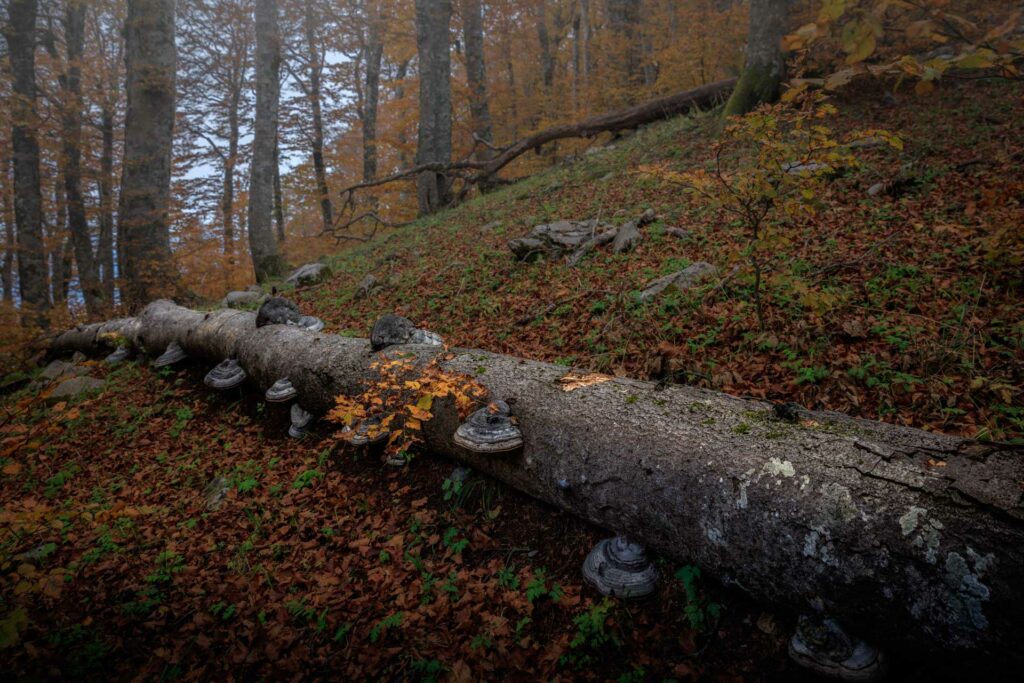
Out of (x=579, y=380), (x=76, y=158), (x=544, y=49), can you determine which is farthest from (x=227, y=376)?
(x=544, y=49)

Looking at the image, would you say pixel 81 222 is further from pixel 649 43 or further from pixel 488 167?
pixel 649 43

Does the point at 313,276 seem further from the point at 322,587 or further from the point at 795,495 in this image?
the point at 795,495

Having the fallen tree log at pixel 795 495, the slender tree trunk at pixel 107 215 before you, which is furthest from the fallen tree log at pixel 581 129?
the fallen tree log at pixel 795 495

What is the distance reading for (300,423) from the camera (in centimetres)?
461

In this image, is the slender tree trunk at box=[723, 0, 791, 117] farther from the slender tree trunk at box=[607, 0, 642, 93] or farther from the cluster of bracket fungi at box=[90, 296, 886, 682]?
the cluster of bracket fungi at box=[90, 296, 886, 682]

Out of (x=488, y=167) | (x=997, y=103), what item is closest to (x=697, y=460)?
(x=997, y=103)

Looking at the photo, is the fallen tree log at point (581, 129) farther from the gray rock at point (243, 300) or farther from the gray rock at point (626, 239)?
the gray rock at point (626, 239)

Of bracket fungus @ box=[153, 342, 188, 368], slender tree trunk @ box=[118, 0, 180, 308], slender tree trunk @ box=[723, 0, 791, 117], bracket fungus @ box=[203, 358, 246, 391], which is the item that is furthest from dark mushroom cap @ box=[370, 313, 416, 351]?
slender tree trunk @ box=[118, 0, 180, 308]

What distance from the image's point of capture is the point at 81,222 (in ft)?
46.2

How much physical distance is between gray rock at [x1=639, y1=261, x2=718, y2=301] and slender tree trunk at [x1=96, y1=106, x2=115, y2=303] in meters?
12.4

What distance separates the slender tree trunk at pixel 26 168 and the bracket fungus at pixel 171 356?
277 inches

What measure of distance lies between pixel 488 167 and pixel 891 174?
31.5 ft

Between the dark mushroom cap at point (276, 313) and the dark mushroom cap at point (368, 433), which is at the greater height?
the dark mushroom cap at point (276, 313)

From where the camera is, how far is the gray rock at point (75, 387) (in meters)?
6.10
